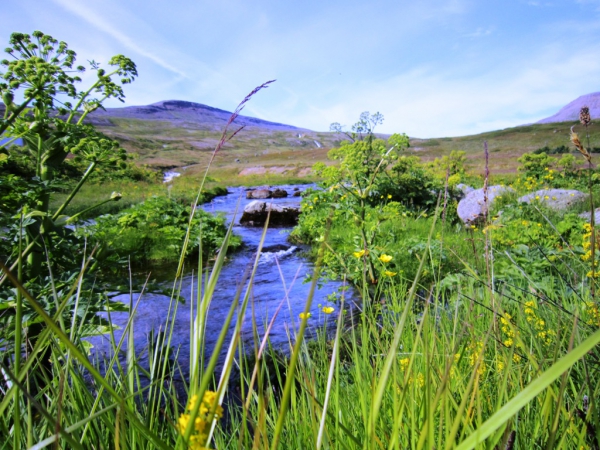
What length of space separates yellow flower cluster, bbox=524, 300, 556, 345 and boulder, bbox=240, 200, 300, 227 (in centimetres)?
868

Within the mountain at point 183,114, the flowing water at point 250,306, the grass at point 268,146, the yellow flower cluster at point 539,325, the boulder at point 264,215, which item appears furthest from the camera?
the mountain at point 183,114

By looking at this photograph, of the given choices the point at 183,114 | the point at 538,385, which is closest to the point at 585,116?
the point at 538,385

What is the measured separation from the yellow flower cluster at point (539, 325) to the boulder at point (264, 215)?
868cm

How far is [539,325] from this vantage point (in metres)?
1.58

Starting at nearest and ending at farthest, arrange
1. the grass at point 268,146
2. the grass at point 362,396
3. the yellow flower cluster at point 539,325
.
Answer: the grass at point 362,396 < the yellow flower cluster at point 539,325 < the grass at point 268,146

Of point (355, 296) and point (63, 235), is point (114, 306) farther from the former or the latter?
point (355, 296)

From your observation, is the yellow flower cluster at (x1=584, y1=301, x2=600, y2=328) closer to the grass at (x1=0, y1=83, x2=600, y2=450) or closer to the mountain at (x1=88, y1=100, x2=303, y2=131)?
the grass at (x1=0, y1=83, x2=600, y2=450)

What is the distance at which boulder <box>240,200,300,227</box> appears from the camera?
411 inches

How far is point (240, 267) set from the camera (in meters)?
5.94

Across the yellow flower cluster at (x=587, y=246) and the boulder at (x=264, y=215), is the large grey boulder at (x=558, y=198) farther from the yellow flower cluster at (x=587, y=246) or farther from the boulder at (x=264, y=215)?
the boulder at (x=264, y=215)

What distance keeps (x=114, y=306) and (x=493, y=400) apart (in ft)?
4.65

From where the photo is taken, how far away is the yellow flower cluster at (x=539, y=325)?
1347 millimetres

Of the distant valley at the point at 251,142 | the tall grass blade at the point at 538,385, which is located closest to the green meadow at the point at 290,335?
the tall grass blade at the point at 538,385

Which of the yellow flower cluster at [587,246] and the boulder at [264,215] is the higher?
the yellow flower cluster at [587,246]
